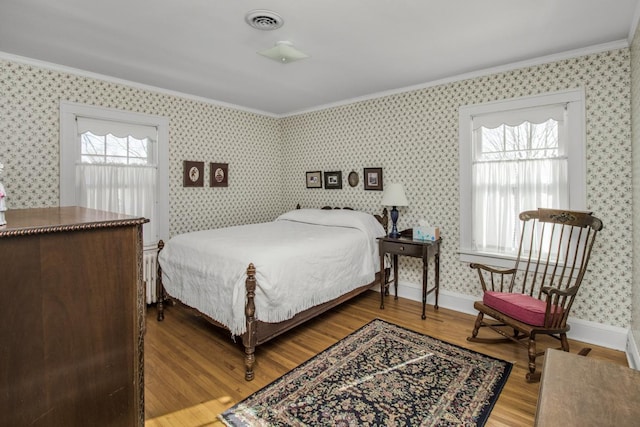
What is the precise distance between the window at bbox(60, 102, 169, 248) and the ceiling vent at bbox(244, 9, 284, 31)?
2.13m

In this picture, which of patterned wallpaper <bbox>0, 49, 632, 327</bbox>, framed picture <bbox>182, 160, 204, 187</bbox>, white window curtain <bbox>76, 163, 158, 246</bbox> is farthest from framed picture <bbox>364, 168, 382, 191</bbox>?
white window curtain <bbox>76, 163, 158, 246</bbox>

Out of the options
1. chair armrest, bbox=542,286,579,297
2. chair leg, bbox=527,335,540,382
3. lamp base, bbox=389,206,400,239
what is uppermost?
lamp base, bbox=389,206,400,239

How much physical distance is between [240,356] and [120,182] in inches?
94.0

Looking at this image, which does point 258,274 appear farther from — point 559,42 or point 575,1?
point 559,42

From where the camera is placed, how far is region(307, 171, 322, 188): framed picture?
4930 millimetres

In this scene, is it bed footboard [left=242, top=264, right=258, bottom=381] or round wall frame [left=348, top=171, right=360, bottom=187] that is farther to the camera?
round wall frame [left=348, top=171, right=360, bottom=187]

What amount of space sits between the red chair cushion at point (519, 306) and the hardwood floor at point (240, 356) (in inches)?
15.3

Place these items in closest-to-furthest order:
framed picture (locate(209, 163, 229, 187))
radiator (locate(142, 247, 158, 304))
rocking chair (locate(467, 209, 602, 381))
Answer: rocking chair (locate(467, 209, 602, 381))
radiator (locate(142, 247, 158, 304))
framed picture (locate(209, 163, 229, 187))

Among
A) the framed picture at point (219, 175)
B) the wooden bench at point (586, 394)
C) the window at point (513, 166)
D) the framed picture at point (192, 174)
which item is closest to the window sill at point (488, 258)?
the window at point (513, 166)

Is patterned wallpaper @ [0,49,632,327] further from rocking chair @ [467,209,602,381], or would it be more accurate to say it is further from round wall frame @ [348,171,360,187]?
rocking chair @ [467,209,602,381]

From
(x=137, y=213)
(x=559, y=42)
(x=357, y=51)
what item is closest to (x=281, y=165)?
(x=137, y=213)

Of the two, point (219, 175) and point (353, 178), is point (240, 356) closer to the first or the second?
point (219, 175)

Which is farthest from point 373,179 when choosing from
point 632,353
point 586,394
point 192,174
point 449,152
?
point 586,394

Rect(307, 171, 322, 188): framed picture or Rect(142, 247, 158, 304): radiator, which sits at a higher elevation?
Rect(307, 171, 322, 188): framed picture
